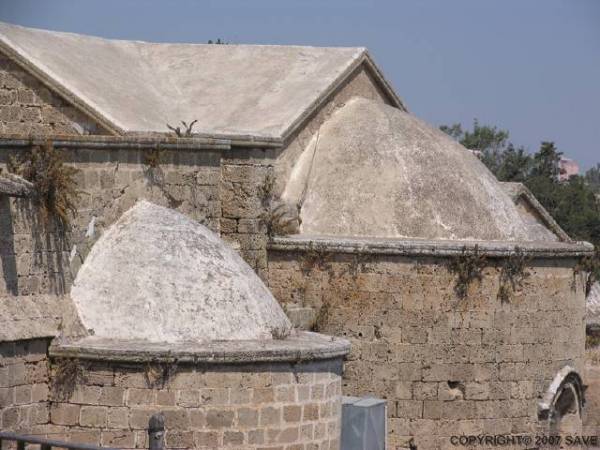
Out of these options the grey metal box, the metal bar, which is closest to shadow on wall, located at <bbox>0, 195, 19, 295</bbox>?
the metal bar

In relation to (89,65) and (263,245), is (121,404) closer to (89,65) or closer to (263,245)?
(263,245)

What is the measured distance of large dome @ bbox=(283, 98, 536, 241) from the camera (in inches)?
725

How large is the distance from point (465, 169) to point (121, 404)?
812 cm

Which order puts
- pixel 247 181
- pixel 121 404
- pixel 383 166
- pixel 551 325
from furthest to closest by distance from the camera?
pixel 383 166
pixel 551 325
pixel 247 181
pixel 121 404

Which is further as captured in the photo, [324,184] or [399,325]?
[324,184]

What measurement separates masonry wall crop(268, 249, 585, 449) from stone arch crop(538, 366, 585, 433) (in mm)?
624

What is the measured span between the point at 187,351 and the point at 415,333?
4.82m

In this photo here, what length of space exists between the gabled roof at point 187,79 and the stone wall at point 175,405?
14.1ft

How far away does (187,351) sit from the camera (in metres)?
12.6

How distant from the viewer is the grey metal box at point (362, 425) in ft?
48.8

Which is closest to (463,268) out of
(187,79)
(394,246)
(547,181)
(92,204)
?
(394,246)

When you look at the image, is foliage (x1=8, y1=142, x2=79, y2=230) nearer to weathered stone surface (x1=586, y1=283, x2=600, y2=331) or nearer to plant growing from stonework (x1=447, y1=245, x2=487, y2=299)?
plant growing from stonework (x1=447, y1=245, x2=487, y2=299)

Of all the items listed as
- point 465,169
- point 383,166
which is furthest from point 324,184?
point 465,169

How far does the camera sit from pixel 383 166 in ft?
61.8
